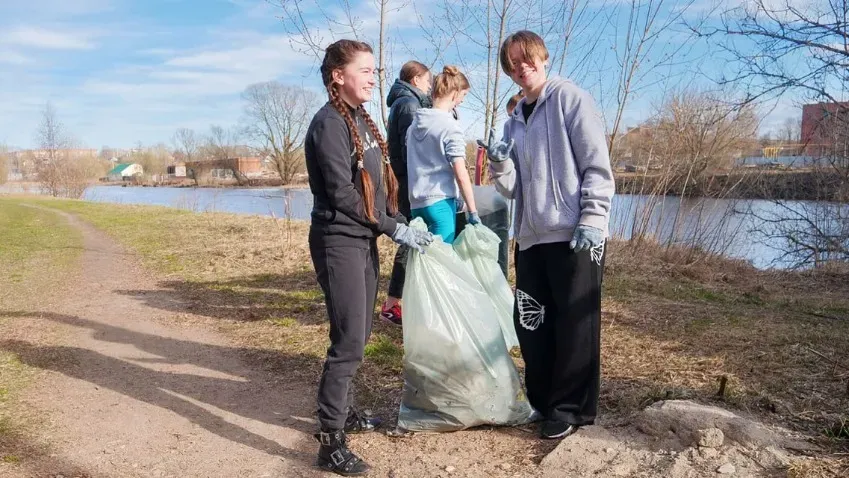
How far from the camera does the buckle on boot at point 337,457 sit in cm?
256

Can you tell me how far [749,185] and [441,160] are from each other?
21.1 ft

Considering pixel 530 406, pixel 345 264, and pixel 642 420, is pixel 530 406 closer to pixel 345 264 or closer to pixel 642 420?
pixel 642 420

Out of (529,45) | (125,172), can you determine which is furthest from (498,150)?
(125,172)

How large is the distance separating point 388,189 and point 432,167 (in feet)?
3.63

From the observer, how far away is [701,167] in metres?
8.35

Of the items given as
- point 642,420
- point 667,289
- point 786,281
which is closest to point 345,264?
point 642,420

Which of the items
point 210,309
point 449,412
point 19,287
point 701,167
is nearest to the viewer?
point 449,412

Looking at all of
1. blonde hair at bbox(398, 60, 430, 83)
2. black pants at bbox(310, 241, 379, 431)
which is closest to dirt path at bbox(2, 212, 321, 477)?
black pants at bbox(310, 241, 379, 431)

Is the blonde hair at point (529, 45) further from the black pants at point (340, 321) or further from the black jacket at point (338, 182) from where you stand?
the black pants at point (340, 321)

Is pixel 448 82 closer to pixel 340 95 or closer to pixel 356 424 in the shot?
pixel 340 95

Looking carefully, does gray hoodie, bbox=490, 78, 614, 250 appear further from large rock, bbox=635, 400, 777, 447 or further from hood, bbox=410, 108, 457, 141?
hood, bbox=410, 108, 457, 141

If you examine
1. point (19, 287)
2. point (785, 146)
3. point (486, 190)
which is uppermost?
point (785, 146)

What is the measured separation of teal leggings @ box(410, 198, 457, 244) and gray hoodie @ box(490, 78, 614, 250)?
1.18 m

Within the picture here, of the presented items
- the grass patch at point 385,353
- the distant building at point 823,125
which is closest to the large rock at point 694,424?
the grass patch at point 385,353
